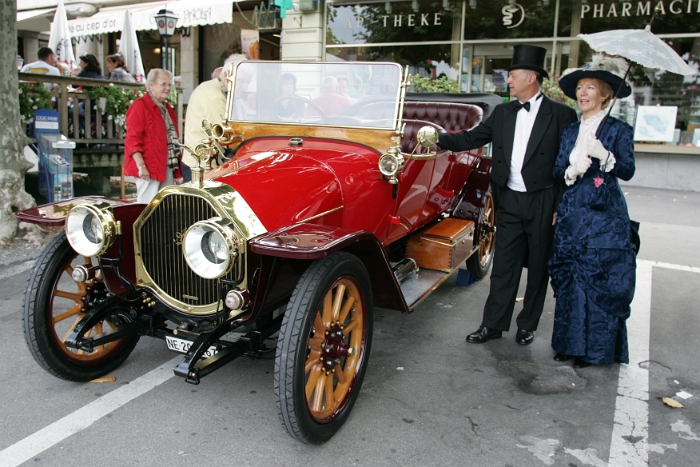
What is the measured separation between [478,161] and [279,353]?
3477 mm

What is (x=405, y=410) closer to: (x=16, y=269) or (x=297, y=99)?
(x=297, y=99)

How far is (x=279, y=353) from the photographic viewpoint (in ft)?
8.33

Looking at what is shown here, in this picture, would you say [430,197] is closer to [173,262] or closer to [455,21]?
[173,262]

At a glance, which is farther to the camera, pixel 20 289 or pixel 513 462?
pixel 20 289

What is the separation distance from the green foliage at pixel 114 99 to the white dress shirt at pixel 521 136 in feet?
19.2

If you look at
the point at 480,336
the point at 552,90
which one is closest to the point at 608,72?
the point at 480,336

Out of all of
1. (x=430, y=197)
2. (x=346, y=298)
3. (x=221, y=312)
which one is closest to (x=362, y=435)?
(x=346, y=298)

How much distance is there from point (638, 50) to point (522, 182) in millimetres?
993

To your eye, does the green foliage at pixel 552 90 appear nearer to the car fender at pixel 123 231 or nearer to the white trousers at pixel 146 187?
the white trousers at pixel 146 187

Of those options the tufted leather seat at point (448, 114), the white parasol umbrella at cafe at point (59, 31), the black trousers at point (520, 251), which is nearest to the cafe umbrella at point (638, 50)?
the black trousers at point (520, 251)

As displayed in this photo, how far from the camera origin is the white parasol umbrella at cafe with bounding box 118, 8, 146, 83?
34.2 ft

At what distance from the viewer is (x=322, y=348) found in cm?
279

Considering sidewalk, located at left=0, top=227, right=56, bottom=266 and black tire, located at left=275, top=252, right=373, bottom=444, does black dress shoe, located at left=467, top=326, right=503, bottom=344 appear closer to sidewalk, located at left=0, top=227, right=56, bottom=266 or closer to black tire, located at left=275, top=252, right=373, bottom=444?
black tire, located at left=275, top=252, right=373, bottom=444

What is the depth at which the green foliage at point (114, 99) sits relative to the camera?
324 inches
